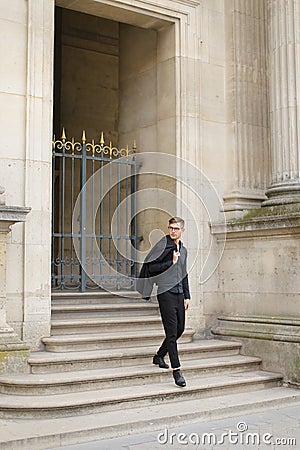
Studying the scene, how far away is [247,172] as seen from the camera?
10016mm

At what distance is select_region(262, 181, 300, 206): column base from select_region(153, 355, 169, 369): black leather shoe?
9.22 ft

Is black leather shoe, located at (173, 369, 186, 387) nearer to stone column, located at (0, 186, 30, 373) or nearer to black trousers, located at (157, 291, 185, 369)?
black trousers, located at (157, 291, 185, 369)

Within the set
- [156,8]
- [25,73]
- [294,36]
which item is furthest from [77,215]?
[294,36]

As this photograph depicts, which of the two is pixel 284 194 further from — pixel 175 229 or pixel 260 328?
pixel 175 229

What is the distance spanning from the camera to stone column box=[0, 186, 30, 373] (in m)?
7.13

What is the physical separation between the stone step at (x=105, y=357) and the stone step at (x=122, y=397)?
0.54 meters

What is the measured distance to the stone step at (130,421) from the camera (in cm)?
566

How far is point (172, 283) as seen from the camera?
7.21m

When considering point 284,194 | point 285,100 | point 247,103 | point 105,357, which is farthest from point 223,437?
point 247,103

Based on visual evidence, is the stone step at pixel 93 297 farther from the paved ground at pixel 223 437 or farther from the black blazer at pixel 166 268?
the paved ground at pixel 223 437

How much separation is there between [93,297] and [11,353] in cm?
233

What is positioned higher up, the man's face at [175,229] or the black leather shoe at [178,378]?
the man's face at [175,229]

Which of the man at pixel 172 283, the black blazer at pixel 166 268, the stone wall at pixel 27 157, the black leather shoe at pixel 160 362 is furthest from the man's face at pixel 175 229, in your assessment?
the stone wall at pixel 27 157

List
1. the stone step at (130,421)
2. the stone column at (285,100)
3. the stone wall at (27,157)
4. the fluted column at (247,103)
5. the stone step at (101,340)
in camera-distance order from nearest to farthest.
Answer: the stone step at (130,421)
the stone step at (101,340)
the stone wall at (27,157)
the stone column at (285,100)
the fluted column at (247,103)
